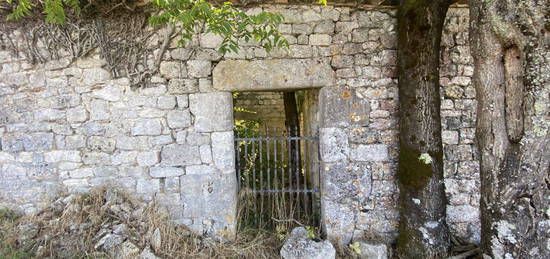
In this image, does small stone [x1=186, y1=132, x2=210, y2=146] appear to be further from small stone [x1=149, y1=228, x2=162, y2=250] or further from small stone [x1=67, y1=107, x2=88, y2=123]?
small stone [x1=67, y1=107, x2=88, y2=123]

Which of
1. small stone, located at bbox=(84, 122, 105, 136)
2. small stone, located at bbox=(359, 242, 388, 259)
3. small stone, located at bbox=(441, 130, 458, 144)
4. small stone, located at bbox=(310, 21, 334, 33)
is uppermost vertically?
small stone, located at bbox=(310, 21, 334, 33)

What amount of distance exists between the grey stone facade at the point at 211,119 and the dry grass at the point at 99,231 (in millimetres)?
139

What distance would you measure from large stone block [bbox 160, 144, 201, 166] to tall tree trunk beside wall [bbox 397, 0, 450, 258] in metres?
2.02

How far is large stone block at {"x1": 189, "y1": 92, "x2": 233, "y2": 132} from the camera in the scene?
2.60 meters

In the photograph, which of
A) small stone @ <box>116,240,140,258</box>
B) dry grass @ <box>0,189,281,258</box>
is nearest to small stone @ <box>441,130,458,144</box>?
dry grass @ <box>0,189,281,258</box>

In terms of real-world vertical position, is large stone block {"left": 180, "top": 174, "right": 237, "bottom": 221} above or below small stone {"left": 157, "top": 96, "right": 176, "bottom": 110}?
below

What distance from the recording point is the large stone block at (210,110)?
2598 mm

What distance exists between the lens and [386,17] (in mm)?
2629

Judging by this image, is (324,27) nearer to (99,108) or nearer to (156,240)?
(99,108)

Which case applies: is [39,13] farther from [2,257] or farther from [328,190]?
[328,190]

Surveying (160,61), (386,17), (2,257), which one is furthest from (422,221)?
(2,257)

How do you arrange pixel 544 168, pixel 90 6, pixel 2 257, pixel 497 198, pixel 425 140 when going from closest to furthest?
pixel 544 168, pixel 497 198, pixel 2 257, pixel 425 140, pixel 90 6

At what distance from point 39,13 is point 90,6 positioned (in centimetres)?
49

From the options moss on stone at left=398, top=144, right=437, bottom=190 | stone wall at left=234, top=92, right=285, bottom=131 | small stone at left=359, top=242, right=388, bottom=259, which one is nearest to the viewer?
moss on stone at left=398, top=144, right=437, bottom=190
